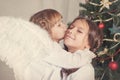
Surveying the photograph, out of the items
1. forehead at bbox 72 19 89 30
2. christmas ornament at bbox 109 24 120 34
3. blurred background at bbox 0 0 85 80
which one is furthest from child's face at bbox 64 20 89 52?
blurred background at bbox 0 0 85 80

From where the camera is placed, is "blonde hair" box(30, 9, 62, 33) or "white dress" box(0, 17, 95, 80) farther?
"blonde hair" box(30, 9, 62, 33)

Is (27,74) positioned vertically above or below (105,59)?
above

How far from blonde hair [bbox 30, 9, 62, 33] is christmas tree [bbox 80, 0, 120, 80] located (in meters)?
0.55

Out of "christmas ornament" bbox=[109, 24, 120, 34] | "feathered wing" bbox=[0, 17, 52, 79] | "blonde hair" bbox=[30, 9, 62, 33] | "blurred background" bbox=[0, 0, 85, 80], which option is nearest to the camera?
"feathered wing" bbox=[0, 17, 52, 79]

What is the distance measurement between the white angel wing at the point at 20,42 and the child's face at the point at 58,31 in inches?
7.0

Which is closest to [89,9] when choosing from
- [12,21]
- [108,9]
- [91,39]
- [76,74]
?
[108,9]

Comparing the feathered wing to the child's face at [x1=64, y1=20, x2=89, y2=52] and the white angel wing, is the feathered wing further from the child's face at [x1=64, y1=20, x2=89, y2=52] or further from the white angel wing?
the child's face at [x1=64, y1=20, x2=89, y2=52]

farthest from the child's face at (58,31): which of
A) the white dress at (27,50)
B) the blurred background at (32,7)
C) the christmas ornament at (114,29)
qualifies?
the blurred background at (32,7)

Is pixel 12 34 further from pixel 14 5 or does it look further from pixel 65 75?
pixel 14 5

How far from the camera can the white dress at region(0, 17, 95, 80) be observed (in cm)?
94

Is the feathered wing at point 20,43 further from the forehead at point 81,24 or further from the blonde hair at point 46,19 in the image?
the forehead at point 81,24

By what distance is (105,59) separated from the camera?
1.78m

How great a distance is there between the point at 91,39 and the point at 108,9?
0.56m

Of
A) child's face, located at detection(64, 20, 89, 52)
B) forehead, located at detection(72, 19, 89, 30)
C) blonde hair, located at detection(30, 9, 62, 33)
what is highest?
blonde hair, located at detection(30, 9, 62, 33)
